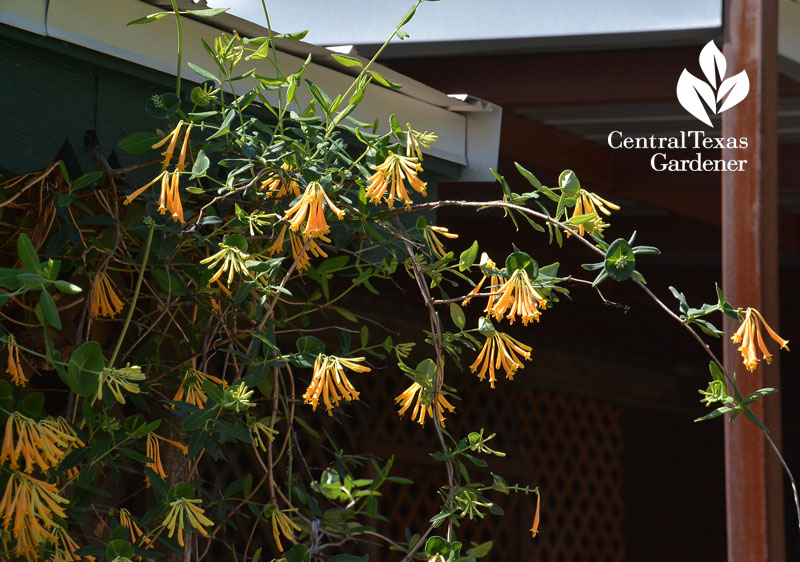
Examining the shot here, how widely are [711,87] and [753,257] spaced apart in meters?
0.56

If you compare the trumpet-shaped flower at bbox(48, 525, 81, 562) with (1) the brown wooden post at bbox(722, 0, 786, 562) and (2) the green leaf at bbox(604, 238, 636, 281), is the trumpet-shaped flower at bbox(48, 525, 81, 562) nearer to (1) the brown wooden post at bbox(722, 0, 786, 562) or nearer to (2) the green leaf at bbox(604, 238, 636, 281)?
(2) the green leaf at bbox(604, 238, 636, 281)

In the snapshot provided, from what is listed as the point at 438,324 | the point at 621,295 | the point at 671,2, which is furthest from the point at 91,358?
the point at 621,295

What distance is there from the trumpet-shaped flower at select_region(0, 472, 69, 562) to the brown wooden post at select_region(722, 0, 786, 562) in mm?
1423

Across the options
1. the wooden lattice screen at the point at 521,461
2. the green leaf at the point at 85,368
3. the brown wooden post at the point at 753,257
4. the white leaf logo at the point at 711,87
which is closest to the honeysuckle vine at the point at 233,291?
the green leaf at the point at 85,368

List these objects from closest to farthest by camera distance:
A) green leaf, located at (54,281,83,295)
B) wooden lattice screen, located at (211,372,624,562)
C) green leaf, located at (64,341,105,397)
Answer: green leaf, located at (54,281,83,295)
green leaf, located at (64,341,105,397)
wooden lattice screen, located at (211,372,624,562)

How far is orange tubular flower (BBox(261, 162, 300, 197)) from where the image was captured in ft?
5.26

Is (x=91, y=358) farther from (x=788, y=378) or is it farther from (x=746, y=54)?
(x=788, y=378)

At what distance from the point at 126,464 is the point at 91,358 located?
2.05 feet

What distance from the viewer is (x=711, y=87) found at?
8.72 ft

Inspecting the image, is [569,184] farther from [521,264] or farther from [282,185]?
[282,185]

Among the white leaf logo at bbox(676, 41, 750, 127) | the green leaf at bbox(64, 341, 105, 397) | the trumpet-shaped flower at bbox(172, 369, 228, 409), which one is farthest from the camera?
the white leaf logo at bbox(676, 41, 750, 127)

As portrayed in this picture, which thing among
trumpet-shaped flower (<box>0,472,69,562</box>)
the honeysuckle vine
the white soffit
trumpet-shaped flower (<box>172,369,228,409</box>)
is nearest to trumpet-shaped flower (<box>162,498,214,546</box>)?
the honeysuckle vine

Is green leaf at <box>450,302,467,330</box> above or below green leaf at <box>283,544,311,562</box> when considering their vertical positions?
above

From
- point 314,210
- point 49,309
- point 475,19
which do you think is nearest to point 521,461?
point 475,19
